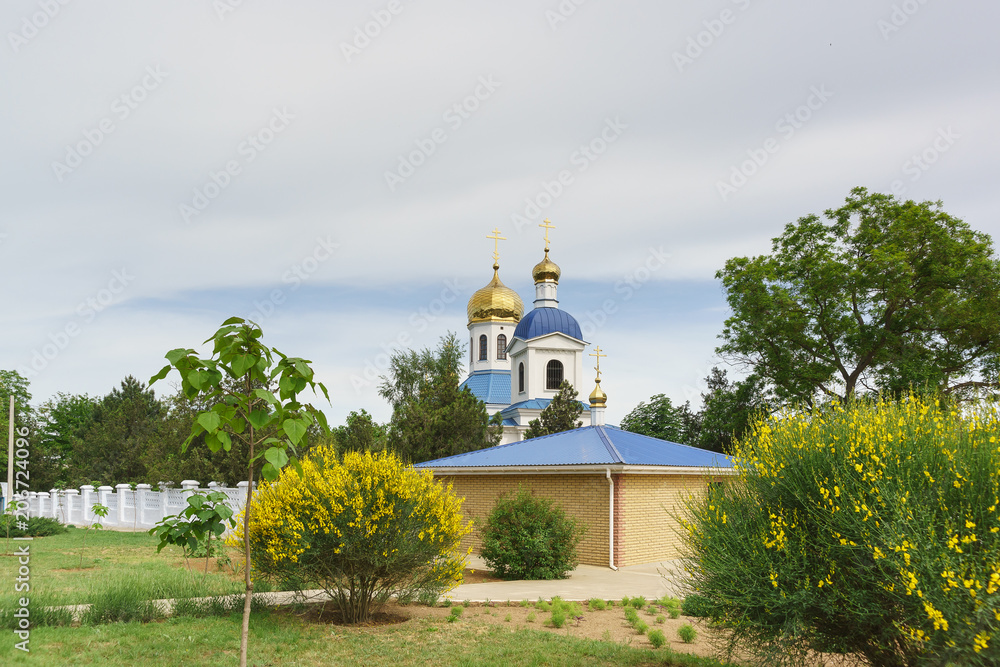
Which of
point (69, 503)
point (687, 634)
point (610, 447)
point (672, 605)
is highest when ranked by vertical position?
point (610, 447)

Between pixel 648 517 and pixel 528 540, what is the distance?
4.29 m

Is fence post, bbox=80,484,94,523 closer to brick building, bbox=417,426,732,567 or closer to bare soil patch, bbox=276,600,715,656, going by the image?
brick building, bbox=417,426,732,567

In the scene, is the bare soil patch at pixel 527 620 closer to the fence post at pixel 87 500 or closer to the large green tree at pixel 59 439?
the fence post at pixel 87 500

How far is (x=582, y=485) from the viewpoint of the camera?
52.6 ft

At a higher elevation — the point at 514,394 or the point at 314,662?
the point at 514,394

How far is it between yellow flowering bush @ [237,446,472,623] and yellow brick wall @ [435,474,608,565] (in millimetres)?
5908

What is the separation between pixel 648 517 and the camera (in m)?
16.4

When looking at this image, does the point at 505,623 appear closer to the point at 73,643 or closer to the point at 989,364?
the point at 73,643

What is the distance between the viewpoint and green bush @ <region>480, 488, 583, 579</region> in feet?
43.7

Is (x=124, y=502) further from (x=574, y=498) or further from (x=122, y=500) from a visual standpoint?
(x=574, y=498)

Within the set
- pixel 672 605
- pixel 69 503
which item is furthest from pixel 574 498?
pixel 69 503

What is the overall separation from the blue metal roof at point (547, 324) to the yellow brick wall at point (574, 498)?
1022 inches

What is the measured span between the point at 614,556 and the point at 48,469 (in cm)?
4397

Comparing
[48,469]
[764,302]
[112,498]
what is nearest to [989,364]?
[764,302]
